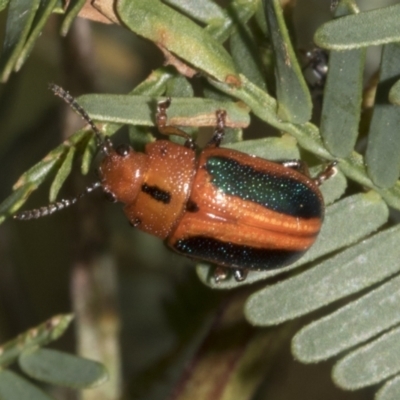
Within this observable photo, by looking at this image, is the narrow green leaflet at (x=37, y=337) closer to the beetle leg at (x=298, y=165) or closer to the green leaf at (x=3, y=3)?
the beetle leg at (x=298, y=165)

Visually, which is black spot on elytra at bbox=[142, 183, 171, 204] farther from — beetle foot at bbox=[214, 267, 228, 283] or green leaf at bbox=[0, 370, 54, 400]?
green leaf at bbox=[0, 370, 54, 400]

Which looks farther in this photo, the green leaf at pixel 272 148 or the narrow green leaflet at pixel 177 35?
the green leaf at pixel 272 148

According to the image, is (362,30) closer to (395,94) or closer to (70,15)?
(395,94)

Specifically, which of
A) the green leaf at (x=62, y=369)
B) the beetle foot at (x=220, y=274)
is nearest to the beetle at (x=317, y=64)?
the beetle foot at (x=220, y=274)

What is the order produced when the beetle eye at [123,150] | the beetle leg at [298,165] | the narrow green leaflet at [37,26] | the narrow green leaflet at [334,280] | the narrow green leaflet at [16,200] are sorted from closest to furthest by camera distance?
the narrow green leaflet at [37,26] → the narrow green leaflet at [16,200] → the narrow green leaflet at [334,280] → the beetle leg at [298,165] → the beetle eye at [123,150]

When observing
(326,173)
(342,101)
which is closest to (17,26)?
(342,101)

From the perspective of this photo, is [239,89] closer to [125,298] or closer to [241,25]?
[241,25]

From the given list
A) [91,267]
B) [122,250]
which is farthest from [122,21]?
[122,250]
